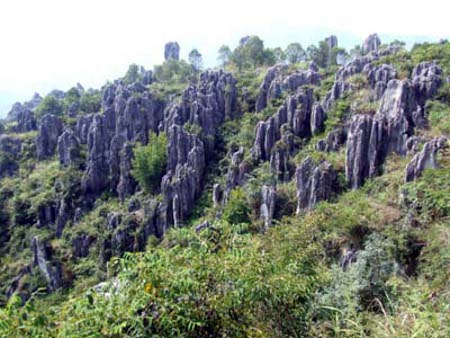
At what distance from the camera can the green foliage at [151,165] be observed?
75.4 ft

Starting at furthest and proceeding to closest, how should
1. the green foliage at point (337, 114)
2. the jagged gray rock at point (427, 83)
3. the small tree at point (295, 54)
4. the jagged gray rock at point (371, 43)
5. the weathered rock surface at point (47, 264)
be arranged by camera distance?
the small tree at point (295, 54)
the jagged gray rock at point (371, 43)
the weathered rock surface at point (47, 264)
the green foliage at point (337, 114)
the jagged gray rock at point (427, 83)

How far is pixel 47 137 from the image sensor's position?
97.4ft

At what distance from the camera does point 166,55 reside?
50.2m

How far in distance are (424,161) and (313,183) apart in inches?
162

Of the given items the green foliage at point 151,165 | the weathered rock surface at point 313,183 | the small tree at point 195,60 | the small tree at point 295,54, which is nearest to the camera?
the weathered rock surface at point 313,183

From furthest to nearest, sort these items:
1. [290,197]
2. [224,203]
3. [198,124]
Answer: [198,124] < [224,203] < [290,197]

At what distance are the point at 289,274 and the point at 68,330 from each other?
1810mm

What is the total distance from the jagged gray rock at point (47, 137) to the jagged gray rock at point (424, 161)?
76.3 ft

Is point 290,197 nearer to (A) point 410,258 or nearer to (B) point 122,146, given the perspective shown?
(A) point 410,258

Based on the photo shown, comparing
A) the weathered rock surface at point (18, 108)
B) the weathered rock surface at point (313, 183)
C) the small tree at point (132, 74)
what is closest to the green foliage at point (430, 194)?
the weathered rock surface at point (313, 183)

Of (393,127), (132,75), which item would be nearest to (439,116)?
Answer: (393,127)

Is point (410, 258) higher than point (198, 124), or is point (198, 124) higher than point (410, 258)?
point (198, 124)

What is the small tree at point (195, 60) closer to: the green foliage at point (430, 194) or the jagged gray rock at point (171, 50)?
Result: the jagged gray rock at point (171, 50)

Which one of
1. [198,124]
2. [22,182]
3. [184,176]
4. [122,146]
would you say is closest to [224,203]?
[184,176]
